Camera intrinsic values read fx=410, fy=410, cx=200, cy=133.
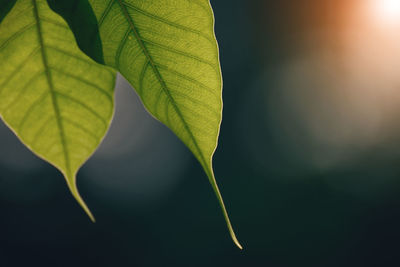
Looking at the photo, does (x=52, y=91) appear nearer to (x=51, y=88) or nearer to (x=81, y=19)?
(x=51, y=88)

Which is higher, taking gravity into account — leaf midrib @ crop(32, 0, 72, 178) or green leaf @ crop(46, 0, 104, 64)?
green leaf @ crop(46, 0, 104, 64)

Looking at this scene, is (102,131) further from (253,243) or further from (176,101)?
(253,243)

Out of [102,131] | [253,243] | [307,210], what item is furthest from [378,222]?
[102,131]

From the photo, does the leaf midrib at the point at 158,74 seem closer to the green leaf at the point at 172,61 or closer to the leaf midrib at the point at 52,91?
the green leaf at the point at 172,61

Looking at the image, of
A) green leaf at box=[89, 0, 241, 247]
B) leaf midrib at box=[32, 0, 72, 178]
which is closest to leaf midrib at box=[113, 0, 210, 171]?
green leaf at box=[89, 0, 241, 247]

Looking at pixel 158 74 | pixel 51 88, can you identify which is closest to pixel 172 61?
pixel 158 74

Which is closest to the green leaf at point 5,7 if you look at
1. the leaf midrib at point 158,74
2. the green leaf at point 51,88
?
the green leaf at point 51,88

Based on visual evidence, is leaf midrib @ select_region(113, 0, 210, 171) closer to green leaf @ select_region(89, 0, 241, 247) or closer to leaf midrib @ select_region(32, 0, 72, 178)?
green leaf @ select_region(89, 0, 241, 247)

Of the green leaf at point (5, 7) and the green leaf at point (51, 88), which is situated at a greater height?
the green leaf at point (5, 7)
